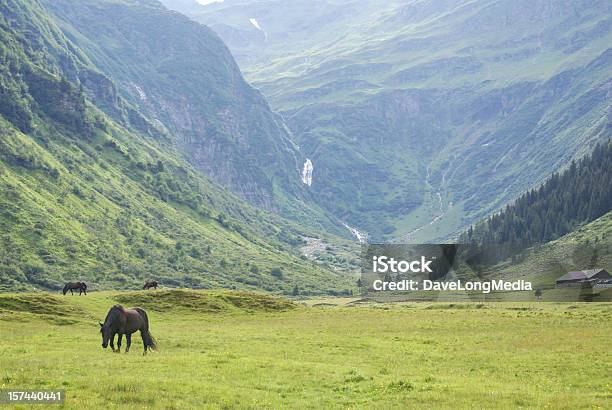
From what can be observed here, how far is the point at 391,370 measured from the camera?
43.1 metres

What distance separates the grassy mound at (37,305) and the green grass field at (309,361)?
0.68 feet

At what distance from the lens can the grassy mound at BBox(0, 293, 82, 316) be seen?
73.3m

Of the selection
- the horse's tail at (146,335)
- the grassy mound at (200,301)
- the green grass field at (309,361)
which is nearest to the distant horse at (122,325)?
the horse's tail at (146,335)

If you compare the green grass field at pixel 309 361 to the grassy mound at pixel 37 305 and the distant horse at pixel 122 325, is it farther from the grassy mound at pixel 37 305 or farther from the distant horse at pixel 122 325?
the distant horse at pixel 122 325

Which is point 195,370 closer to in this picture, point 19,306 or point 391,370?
point 391,370

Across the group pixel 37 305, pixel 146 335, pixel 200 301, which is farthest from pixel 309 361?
pixel 200 301

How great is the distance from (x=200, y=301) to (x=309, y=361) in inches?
2004

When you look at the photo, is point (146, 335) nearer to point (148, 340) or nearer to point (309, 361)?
point (148, 340)

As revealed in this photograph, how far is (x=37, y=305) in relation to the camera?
247 feet

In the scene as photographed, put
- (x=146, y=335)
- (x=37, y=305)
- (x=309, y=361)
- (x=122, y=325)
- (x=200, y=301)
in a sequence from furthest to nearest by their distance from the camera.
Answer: (x=200, y=301)
(x=37, y=305)
(x=309, y=361)
(x=146, y=335)
(x=122, y=325)

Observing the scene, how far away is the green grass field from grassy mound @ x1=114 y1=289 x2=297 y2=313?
5534 millimetres

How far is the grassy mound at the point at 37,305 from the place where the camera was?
2886 inches

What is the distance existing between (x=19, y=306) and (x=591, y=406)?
205 ft

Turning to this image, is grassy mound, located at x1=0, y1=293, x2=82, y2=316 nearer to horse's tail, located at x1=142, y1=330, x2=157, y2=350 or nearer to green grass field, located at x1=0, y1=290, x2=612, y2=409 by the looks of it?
green grass field, located at x1=0, y1=290, x2=612, y2=409
